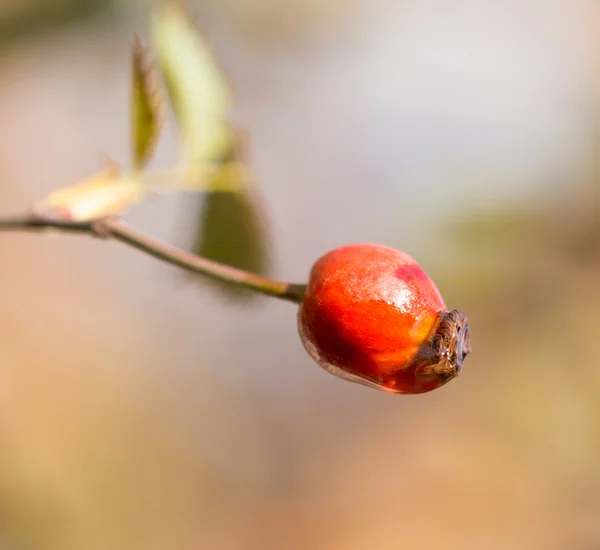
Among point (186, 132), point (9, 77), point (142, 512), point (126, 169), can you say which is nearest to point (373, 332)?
point (126, 169)

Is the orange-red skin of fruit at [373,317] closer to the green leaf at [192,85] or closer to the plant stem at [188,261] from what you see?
the plant stem at [188,261]

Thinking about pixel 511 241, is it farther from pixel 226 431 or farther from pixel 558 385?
pixel 226 431

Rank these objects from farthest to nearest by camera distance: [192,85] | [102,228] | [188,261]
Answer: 1. [192,85]
2. [102,228]
3. [188,261]

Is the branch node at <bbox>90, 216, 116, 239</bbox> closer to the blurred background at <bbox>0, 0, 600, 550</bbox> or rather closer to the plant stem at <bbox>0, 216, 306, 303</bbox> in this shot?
the plant stem at <bbox>0, 216, 306, 303</bbox>

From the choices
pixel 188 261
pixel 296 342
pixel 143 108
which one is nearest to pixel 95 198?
pixel 143 108

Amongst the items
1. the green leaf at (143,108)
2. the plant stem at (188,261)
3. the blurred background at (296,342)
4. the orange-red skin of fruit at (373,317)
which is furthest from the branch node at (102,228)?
the blurred background at (296,342)

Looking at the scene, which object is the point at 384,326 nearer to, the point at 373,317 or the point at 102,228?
the point at 373,317
